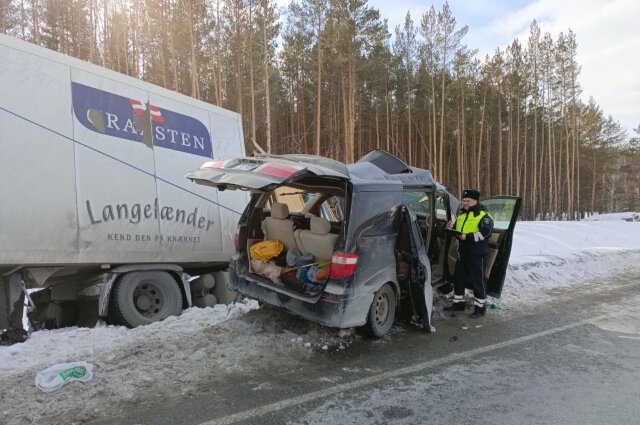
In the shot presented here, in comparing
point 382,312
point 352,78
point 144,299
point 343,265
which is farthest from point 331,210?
point 352,78

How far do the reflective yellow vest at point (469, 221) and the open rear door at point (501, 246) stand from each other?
576mm

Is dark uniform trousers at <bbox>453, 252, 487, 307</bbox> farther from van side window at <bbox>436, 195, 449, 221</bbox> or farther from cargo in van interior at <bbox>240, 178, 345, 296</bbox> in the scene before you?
cargo in van interior at <bbox>240, 178, 345, 296</bbox>

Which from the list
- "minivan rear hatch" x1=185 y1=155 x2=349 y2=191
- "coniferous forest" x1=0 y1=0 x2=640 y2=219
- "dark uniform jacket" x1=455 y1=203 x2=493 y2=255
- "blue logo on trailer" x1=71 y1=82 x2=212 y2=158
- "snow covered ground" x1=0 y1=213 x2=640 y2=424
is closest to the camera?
"snow covered ground" x1=0 y1=213 x2=640 y2=424

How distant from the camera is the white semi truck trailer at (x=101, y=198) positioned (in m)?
4.16

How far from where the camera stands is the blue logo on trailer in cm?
471

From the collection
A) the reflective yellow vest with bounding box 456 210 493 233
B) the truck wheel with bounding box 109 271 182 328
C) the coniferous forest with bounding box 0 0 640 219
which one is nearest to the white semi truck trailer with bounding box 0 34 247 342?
the truck wheel with bounding box 109 271 182 328

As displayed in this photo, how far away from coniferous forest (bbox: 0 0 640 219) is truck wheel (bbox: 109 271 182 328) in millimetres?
12764

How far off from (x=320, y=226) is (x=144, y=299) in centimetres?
232

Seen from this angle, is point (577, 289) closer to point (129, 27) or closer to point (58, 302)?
point (58, 302)

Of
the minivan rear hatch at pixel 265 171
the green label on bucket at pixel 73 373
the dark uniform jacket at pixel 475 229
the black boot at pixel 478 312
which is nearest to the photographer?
the green label on bucket at pixel 73 373

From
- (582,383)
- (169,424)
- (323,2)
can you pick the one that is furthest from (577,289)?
(323,2)

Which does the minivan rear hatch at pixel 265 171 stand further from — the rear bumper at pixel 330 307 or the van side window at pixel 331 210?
the van side window at pixel 331 210

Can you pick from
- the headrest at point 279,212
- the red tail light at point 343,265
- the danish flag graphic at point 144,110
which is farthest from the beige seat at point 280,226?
the danish flag graphic at point 144,110

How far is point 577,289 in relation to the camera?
26.8 ft
